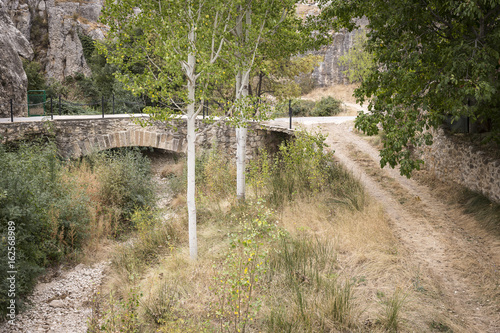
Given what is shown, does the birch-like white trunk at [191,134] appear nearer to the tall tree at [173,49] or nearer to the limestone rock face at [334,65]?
the tall tree at [173,49]

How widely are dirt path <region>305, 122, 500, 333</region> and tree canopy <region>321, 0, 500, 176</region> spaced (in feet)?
5.58

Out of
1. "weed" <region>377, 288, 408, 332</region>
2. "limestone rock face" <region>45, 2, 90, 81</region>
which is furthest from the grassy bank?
"limestone rock face" <region>45, 2, 90, 81</region>

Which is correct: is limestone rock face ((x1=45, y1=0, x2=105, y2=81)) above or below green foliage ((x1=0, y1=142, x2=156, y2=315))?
above

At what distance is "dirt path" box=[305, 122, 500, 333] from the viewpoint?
Answer: 183 inches

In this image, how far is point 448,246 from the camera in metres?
6.26

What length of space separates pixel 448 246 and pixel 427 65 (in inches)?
128

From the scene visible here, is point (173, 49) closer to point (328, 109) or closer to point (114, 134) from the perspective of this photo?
point (114, 134)

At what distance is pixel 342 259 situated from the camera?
19.2ft

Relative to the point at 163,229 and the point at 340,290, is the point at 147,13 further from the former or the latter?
the point at 340,290

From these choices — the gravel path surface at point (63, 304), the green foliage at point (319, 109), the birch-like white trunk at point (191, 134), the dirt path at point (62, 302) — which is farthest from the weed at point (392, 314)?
the green foliage at point (319, 109)

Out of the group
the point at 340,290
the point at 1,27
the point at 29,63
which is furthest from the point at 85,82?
the point at 340,290

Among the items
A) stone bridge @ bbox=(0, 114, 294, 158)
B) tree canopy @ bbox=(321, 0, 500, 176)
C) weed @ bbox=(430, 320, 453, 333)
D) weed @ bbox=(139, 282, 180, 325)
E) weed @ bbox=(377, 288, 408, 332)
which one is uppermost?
tree canopy @ bbox=(321, 0, 500, 176)

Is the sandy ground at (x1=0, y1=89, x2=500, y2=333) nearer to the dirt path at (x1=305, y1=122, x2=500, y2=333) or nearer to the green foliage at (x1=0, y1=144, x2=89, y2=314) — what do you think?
the dirt path at (x1=305, y1=122, x2=500, y2=333)

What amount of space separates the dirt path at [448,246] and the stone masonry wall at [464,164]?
72 cm
